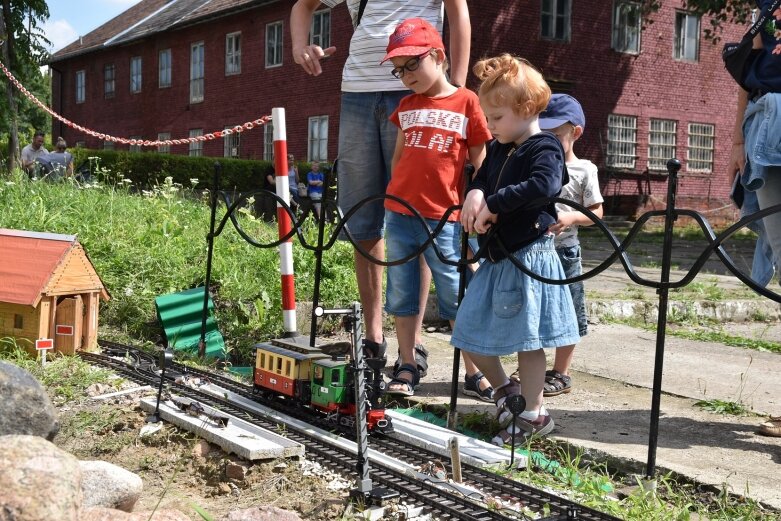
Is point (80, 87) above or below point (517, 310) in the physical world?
above

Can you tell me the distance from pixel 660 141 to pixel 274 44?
1260cm

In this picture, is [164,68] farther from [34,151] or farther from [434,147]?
[434,147]

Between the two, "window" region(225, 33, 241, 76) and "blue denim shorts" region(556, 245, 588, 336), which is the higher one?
"window" region(225, 33, 241, 76)

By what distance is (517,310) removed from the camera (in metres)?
3.68

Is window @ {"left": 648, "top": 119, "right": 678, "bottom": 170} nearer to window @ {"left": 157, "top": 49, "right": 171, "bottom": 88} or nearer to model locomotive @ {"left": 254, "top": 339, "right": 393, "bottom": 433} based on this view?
window @ {"left": 157, "top": 49, "right": 171, "bottom": 88}

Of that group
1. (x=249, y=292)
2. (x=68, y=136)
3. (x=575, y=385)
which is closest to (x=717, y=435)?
(x=575, y=385)

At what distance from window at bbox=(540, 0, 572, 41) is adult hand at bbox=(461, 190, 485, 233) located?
2203 centimetres

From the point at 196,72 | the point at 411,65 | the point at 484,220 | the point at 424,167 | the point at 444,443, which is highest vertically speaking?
the point at 196,72

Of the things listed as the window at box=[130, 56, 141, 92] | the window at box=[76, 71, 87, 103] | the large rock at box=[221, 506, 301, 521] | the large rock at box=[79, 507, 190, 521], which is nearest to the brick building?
the window at box=[130, 56, 141, 92]

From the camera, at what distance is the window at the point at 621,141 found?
26.7 metres

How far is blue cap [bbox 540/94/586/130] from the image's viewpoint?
181 inches

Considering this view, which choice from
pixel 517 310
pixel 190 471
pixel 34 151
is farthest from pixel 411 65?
pixel 34 151

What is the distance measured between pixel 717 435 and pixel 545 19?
22.4 meters

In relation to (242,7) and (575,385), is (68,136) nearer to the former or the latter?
(242,7)
